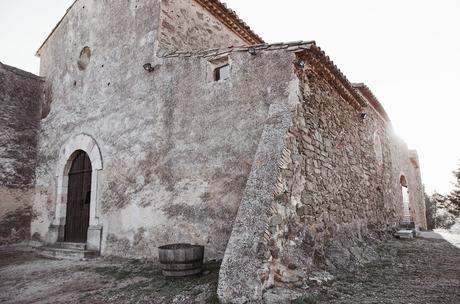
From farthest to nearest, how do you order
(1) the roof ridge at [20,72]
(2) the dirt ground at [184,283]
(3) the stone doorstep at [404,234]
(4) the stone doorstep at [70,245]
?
(1) the roof ridge at [20,72]
(3) the stone doorstep at [404,234]
(4) the stone doorstep at [70,245]
(2) the dirt ground at [184,283]

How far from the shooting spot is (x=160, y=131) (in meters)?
5.73

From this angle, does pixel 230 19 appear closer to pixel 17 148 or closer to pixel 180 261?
pixel 180 261

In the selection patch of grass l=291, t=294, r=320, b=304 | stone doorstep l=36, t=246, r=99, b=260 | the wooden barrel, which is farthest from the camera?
stone doorstep l=36, t=246, r=99, b=260

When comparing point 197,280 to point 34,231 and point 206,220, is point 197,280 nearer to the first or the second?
point 206,220

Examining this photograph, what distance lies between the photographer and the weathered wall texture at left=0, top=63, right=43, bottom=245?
8.27 m

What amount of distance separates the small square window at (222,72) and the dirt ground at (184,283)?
9.57 feet

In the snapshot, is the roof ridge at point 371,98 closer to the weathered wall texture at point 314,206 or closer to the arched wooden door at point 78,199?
the weathered wall texture at point 314,206

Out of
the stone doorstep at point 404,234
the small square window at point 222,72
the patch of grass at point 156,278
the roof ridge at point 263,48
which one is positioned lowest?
the patch of grass at point 156,278

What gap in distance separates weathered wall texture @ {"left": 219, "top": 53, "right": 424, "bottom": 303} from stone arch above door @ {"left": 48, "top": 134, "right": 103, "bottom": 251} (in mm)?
4134

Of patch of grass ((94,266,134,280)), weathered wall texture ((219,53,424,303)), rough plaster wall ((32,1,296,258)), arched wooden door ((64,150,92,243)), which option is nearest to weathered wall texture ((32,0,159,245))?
rough plaster wall ((32,1,296,258))

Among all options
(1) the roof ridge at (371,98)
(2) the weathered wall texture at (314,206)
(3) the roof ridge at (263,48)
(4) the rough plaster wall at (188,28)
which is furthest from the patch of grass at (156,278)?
(1) the roof ridge at (371,98)

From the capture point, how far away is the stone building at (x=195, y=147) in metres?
4.02

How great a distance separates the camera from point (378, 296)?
346 centimetres

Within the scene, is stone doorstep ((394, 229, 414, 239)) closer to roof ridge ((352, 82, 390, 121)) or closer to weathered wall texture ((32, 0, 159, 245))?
roof ridge ((352, 82, 390, 121))
